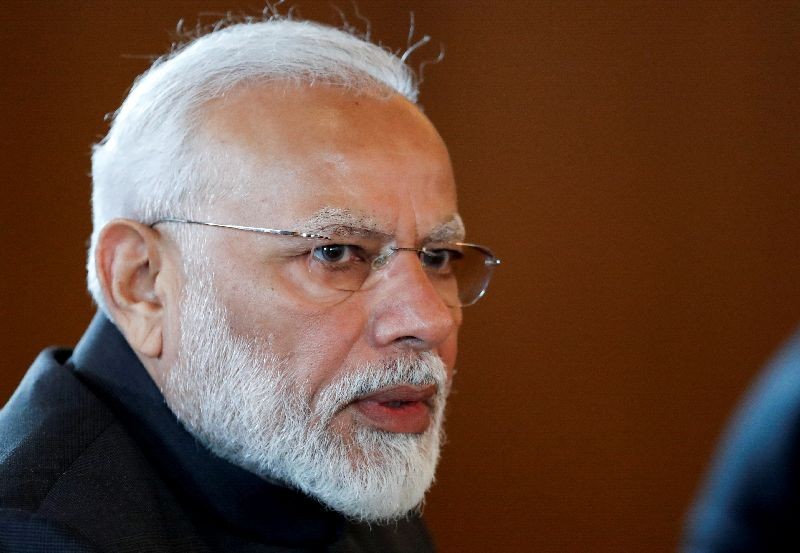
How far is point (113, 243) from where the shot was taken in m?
1.64

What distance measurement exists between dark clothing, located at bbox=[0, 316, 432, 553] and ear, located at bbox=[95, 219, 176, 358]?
5 centimetres

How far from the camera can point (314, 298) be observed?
1546mm

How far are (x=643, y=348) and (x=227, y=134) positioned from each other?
2172 millimetres

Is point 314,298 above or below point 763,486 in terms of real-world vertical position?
below

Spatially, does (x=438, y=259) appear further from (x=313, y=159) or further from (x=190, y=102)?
(x=190, y=102)

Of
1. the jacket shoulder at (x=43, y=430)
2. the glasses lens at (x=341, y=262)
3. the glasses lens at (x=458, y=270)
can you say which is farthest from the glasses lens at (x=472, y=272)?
the jacket shoulder at (x=43, y=430)

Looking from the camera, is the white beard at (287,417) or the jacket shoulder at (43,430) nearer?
the jacket shoulder at (43,430)

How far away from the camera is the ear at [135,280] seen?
162 cm

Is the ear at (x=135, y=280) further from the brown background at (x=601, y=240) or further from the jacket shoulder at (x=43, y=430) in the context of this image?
the brown background at (x=601, y=240)

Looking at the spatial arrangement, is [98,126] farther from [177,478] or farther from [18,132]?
[177,478]

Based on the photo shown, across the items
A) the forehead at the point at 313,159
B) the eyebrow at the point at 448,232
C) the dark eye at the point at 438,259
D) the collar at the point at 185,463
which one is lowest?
the collar at the point at 185,463

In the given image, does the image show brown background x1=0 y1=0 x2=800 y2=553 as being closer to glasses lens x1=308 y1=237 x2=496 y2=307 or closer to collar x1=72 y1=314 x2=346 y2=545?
glasses lens x1=308 y1=237 x2=496 y2=307

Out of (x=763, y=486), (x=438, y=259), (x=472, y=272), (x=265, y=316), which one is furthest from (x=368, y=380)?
(x=763, y=486)

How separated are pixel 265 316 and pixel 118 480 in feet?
1.15
